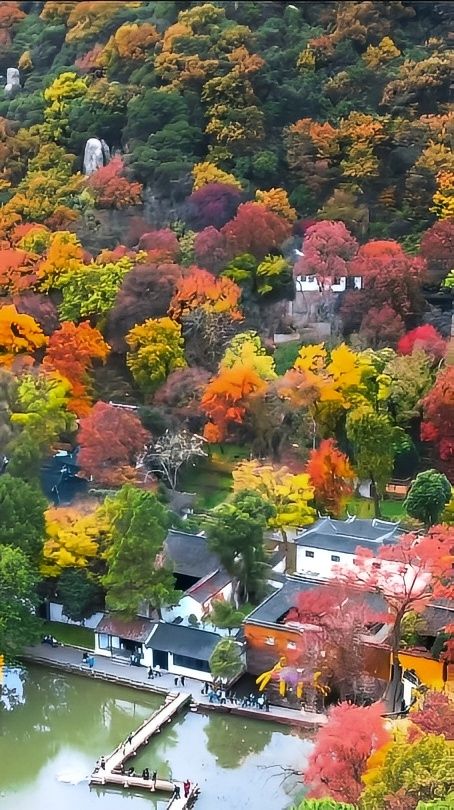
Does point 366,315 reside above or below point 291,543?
above

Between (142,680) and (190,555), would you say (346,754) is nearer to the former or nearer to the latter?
(142,680)

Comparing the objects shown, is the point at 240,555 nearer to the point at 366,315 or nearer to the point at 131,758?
the point at 131,758

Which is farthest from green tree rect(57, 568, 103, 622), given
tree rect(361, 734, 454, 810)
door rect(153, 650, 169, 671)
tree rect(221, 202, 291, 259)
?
tree rect(221, 202, 291, 259)

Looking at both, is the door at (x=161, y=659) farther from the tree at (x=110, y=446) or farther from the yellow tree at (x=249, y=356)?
the yellow tree at (x=249, y=356)

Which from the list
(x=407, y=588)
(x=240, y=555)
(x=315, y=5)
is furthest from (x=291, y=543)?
(x=315, y=5)

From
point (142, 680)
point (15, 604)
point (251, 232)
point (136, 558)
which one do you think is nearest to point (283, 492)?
point (136, 558)

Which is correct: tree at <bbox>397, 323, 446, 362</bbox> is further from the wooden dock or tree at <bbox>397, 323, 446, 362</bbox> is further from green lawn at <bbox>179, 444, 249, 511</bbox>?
the wooden dock
